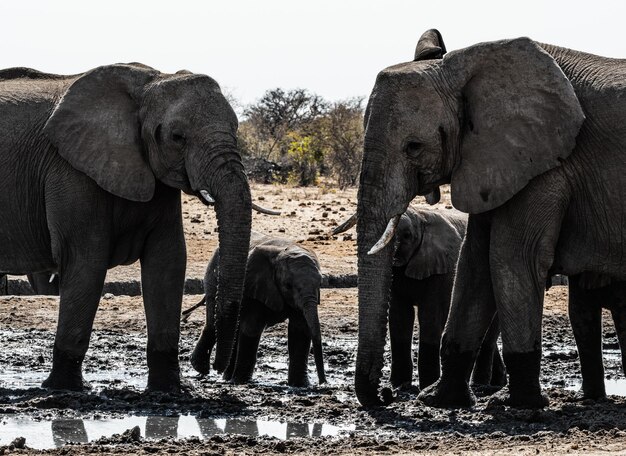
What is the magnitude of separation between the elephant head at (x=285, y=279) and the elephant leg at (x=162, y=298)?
1.54 m

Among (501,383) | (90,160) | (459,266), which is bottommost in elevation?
(501,383)

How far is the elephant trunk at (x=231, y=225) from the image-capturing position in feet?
29.6

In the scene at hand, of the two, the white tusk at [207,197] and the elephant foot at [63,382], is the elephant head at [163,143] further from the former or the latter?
the elephant foot at [63,382]

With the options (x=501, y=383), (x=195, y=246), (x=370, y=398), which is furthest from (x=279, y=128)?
(x=370, y=398)

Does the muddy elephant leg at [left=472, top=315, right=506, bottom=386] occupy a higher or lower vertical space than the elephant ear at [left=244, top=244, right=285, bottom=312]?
lower

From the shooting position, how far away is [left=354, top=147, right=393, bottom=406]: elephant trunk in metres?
8.17

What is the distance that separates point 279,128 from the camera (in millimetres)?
45219

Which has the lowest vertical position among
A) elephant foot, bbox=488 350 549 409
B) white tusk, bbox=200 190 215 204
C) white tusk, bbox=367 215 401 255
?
elephant foot, bbox=488 350 549 409

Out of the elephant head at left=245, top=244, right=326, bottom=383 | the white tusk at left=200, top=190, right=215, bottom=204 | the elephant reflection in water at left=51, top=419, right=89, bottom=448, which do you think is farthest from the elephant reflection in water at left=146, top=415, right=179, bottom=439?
the elephant head at left=245, top=244, right=326, bottom=383

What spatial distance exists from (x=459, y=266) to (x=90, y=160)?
2.43 meters

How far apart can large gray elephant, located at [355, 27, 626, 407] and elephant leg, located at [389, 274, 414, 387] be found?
2194 mm

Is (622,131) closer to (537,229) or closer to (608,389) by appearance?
(537,229)

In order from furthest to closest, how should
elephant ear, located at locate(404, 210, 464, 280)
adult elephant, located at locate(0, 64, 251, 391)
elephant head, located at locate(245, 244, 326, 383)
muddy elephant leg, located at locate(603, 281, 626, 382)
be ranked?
elephant head, located at locate(245, 244, 326, 383), elephant ear, located at locate(404, 210, 464, 280), muddy elephant leg, located at locate(603, 281, 626, 382), adult elephant, located at locate(0, 64, 251, 391)

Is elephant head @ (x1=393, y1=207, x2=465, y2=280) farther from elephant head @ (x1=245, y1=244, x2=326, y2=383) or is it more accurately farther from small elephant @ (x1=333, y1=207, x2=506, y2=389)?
elephant head @ (x1=245, y1=244, x2=326, y2=383)
